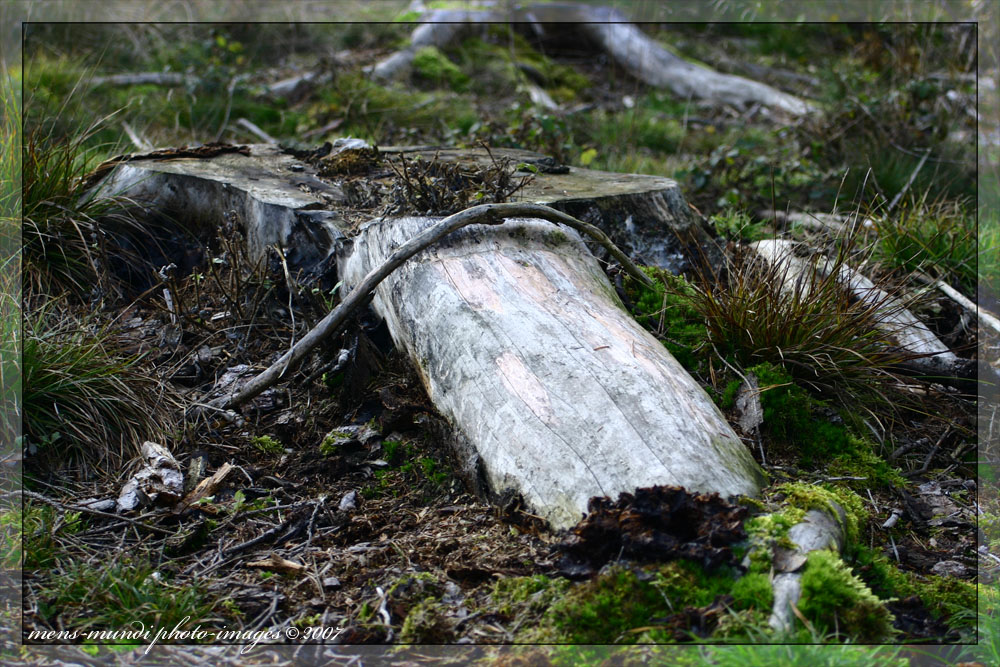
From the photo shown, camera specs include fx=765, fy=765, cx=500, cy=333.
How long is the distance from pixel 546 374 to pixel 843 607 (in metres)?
1.09

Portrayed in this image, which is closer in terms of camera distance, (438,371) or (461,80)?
(438,371)

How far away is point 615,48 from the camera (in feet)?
30.1

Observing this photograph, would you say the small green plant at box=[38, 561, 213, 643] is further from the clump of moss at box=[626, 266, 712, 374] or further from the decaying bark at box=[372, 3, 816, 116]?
the decaying bark at box=[372, 3, 816, 116]

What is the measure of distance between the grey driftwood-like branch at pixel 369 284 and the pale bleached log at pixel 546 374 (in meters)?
0.07

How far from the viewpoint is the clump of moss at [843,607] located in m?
1.88

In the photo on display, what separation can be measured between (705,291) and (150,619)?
2.39 m

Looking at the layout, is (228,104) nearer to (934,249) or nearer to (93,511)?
(93,511)

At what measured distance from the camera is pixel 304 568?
7.64 feet

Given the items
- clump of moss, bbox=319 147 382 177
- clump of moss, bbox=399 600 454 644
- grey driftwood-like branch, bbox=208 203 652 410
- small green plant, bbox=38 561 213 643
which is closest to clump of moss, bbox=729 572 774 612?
clump of moss, bbox=399 600 454 644

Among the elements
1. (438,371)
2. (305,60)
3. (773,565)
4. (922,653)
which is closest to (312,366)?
(438,371)

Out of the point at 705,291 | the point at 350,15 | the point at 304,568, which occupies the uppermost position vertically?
the point at 350,15

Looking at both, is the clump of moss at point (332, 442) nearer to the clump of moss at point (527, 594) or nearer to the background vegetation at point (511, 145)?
the background vegetation at point (511, 145)

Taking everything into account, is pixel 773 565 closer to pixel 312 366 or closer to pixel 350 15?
pixel 312 366

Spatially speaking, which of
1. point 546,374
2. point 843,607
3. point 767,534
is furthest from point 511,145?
point 843,607
